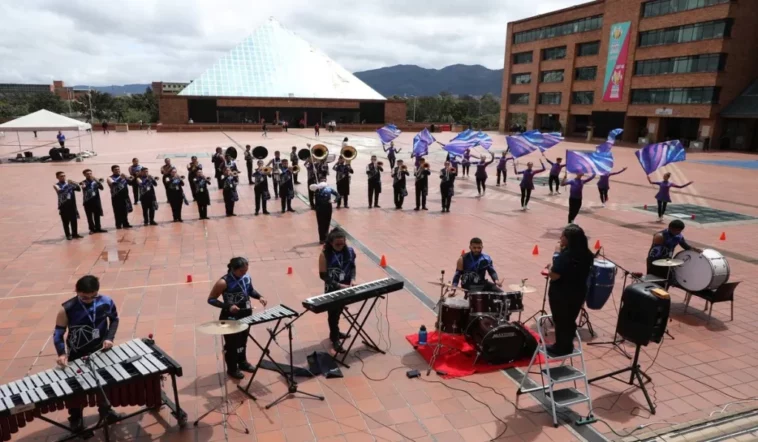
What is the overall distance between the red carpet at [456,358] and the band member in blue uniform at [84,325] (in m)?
3.97

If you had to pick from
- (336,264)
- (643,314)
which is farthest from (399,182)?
(643,314)

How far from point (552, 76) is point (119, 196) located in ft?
200

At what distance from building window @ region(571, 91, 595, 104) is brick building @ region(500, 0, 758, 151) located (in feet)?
0.39

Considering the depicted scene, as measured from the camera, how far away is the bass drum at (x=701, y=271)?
26.5 ft

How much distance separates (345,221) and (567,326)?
33.9 feet

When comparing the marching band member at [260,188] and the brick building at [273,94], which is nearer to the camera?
Result: the marching band member at [260,188]

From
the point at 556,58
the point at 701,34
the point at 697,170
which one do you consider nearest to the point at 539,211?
the point at 697,170

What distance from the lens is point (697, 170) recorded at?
3102 cm

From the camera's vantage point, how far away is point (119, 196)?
14.0m

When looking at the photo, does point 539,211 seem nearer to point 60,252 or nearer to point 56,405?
point 60,252

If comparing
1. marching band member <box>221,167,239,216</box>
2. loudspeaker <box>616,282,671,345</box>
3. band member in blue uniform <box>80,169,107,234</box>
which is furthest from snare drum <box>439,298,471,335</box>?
band member in blue uniform <box>80,169,107,234</box>

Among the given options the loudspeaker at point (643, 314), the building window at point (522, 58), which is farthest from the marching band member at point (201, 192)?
the building window at point (522, 58)

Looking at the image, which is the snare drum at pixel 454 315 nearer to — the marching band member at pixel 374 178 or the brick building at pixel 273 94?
the marching band member at pixel 374 178

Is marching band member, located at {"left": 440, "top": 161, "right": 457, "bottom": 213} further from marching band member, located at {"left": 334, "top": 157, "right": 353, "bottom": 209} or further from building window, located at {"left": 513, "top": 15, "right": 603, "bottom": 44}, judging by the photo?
building window, located at {"left": 513, "top": 15, "right": 603, "bottom": 44}
